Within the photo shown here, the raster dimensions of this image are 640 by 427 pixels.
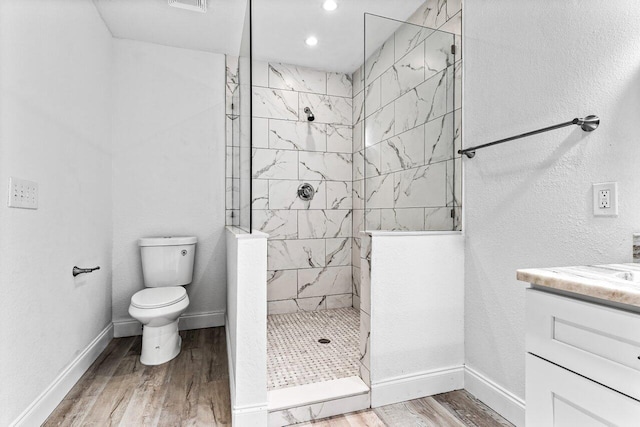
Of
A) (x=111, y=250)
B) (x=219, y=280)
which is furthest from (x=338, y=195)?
(x=111, y=250)

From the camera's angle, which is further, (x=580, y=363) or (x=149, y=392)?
(x=149, y=392)

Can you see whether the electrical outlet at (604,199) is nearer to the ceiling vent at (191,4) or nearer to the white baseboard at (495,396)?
the white baseboard at (495,396)

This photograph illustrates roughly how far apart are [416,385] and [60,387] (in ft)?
6.39

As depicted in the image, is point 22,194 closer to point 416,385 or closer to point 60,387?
point 60,387

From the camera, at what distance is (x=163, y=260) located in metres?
2.61

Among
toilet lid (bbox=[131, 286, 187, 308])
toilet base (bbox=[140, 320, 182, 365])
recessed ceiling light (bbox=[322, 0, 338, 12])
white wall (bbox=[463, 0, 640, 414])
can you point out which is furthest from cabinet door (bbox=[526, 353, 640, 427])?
recessed ceiling light (bbox=[322, 0, 338, 12])

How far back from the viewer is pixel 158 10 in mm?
2346

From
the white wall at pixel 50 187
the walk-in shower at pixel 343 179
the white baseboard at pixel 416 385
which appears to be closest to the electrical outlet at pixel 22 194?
the white wall at pixel 50 187

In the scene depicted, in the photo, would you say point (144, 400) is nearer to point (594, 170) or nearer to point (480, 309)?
point (480, 309)

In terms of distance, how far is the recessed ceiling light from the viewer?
7.39 ft

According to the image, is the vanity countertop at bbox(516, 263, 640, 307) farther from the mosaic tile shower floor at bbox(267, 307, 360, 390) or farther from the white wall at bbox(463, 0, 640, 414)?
the mosaic tile shower floor at bbox(267, 307, 360, 390)

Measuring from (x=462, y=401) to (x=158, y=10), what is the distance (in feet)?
10.5

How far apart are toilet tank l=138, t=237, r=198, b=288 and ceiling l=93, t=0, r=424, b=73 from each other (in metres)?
1.67

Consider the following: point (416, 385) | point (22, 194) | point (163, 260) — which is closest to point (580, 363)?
point (416, 385)
